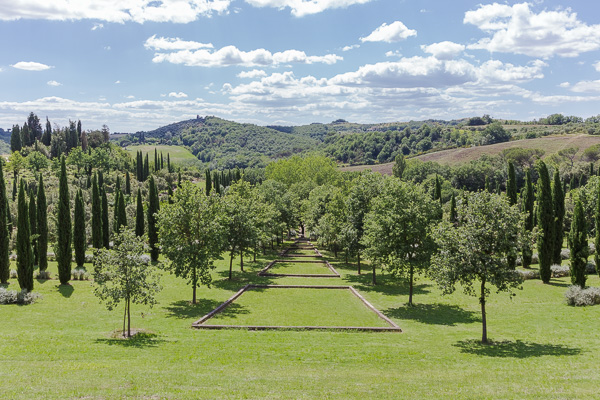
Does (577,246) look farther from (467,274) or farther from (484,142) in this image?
(484,142)

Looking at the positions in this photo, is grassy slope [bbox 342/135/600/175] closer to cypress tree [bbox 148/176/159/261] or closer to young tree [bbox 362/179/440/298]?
cypress tree [bbox 148/176/159/261]

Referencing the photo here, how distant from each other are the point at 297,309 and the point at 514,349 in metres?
13.7

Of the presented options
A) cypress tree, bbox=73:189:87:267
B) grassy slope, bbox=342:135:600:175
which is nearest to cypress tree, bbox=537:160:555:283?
cypress tree, bbox=73:189:87:267

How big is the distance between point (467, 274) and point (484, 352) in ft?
11.9

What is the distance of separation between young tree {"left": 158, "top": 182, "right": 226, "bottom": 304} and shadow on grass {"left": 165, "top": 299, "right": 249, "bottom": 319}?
859mm

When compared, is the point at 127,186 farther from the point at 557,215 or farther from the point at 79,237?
the point at 557,215

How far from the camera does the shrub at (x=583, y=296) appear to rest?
27.3 meters

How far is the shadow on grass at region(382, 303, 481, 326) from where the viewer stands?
1029 inches

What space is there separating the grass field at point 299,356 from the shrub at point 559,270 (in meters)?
9.46

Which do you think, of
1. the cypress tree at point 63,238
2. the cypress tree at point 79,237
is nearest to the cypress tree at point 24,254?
the cypress tree at point 63,238

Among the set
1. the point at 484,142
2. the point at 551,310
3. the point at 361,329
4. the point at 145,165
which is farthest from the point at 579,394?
the point at 484,142

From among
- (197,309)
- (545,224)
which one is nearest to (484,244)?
(197,309)

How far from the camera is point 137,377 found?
14.8 meters

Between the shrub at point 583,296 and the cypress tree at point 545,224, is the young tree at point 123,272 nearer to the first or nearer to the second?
the shrub at point 583,296
